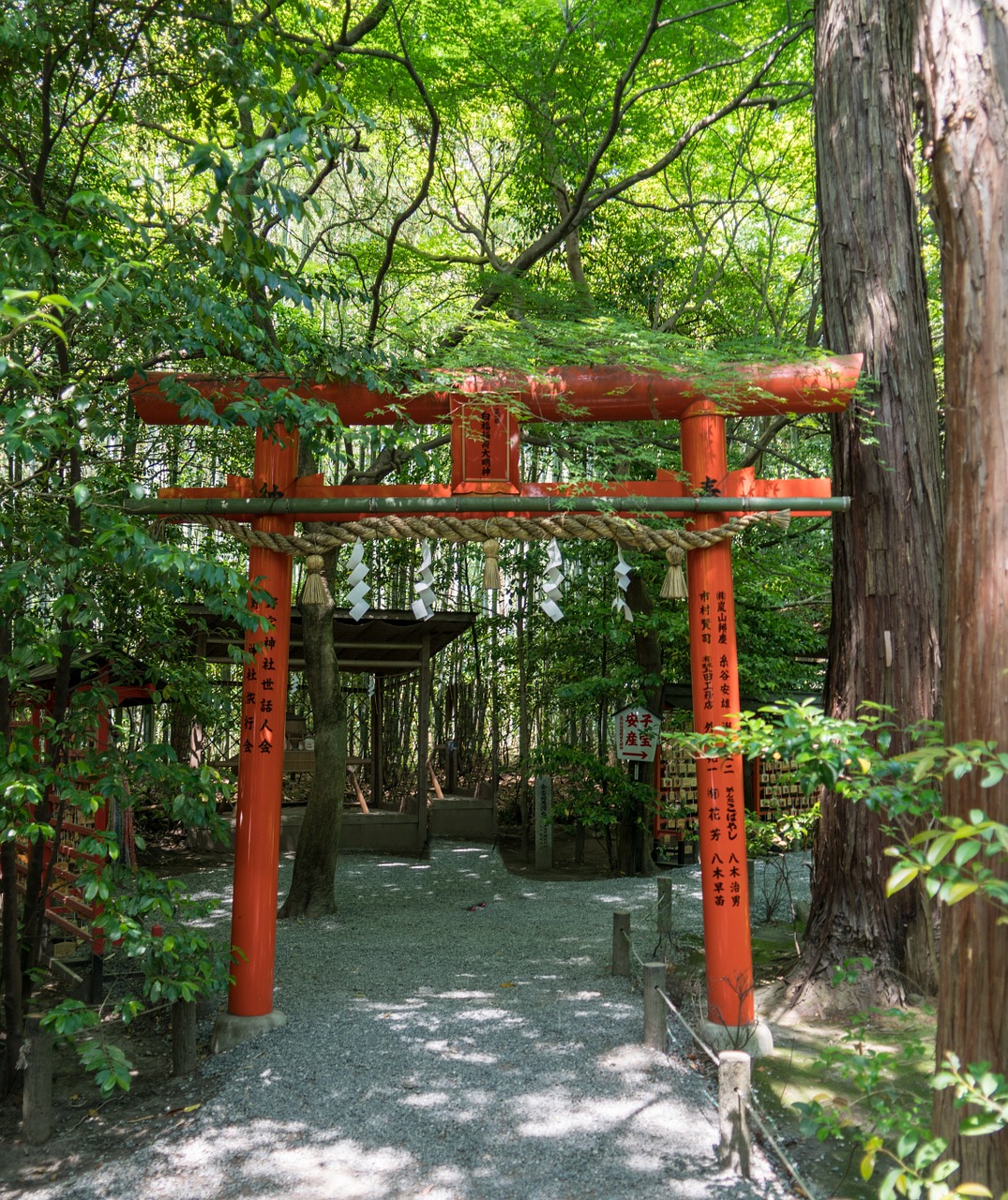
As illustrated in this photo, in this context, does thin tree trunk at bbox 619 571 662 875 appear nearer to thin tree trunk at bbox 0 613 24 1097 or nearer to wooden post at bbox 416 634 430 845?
wooden post at bbox 416 634 430 845

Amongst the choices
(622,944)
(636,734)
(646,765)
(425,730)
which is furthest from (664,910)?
(425,730)

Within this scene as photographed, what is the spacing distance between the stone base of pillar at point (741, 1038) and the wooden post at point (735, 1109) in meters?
1.08

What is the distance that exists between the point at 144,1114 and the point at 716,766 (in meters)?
3.06

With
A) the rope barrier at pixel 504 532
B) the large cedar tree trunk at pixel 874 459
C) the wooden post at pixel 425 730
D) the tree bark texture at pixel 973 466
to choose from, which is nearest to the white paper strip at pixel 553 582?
the rope barrier at pixel 504 532

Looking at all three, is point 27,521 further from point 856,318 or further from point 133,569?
point 856,318

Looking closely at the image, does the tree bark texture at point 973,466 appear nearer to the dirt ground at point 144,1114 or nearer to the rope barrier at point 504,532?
the dirt ground at point 144,1114

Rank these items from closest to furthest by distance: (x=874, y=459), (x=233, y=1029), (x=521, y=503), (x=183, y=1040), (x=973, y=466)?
(x=973, y=466) → (x=183, y=1040) → (x=233, y=1029) → (x=521, y=503) → (x=874, y=459)

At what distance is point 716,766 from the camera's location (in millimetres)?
4809

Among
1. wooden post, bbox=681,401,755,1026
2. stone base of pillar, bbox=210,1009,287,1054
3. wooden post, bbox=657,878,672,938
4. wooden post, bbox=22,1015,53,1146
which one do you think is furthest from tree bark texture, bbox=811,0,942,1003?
wooden post, bbox=22,1015,53,1146

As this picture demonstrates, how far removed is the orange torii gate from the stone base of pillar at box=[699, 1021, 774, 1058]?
55 mm

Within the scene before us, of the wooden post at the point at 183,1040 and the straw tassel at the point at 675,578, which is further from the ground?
the straw tassel at the point at 675,578

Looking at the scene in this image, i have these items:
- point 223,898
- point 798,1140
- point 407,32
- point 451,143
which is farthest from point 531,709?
point 798,1140

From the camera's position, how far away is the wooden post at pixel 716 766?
473cm

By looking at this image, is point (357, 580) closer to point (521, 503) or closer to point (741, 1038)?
point (521, 503)
